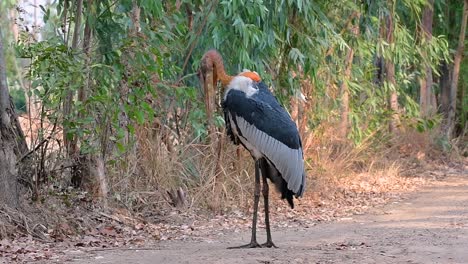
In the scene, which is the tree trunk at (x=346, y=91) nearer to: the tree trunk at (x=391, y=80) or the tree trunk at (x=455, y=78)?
the tree trunk at (x=391, y=80)

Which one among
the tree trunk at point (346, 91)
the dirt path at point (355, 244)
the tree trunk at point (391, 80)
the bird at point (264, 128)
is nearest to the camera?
the dirt path at point (355, 244)

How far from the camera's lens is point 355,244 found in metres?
8.33

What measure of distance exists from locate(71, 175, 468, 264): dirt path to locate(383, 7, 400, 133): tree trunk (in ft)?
16.7

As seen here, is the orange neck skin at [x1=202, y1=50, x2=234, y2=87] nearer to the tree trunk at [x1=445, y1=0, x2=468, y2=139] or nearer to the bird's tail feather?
the bird's tail feather

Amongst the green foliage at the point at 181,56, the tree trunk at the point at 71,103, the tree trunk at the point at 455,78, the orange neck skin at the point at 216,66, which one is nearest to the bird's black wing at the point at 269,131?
the orange neck skin at the point at 216,66

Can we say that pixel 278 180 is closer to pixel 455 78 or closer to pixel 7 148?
pixel 7 148

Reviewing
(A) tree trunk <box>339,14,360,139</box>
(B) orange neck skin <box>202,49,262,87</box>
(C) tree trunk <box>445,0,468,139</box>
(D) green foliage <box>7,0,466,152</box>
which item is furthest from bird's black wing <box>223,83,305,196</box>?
(C) tree trunk <box>445,0,468,139</box>

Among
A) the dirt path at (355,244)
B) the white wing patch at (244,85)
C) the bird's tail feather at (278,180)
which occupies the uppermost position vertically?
the white wing patch at (244,85)

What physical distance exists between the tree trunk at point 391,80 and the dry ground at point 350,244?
505 cm

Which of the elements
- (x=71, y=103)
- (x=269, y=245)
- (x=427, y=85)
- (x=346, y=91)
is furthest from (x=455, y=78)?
(x=269, y=245)

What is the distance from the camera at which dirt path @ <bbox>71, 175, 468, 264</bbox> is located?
734cm

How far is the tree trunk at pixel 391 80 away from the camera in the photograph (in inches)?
634

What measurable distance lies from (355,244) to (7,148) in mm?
3540

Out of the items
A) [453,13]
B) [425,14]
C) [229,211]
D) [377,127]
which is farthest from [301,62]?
[453,13]
